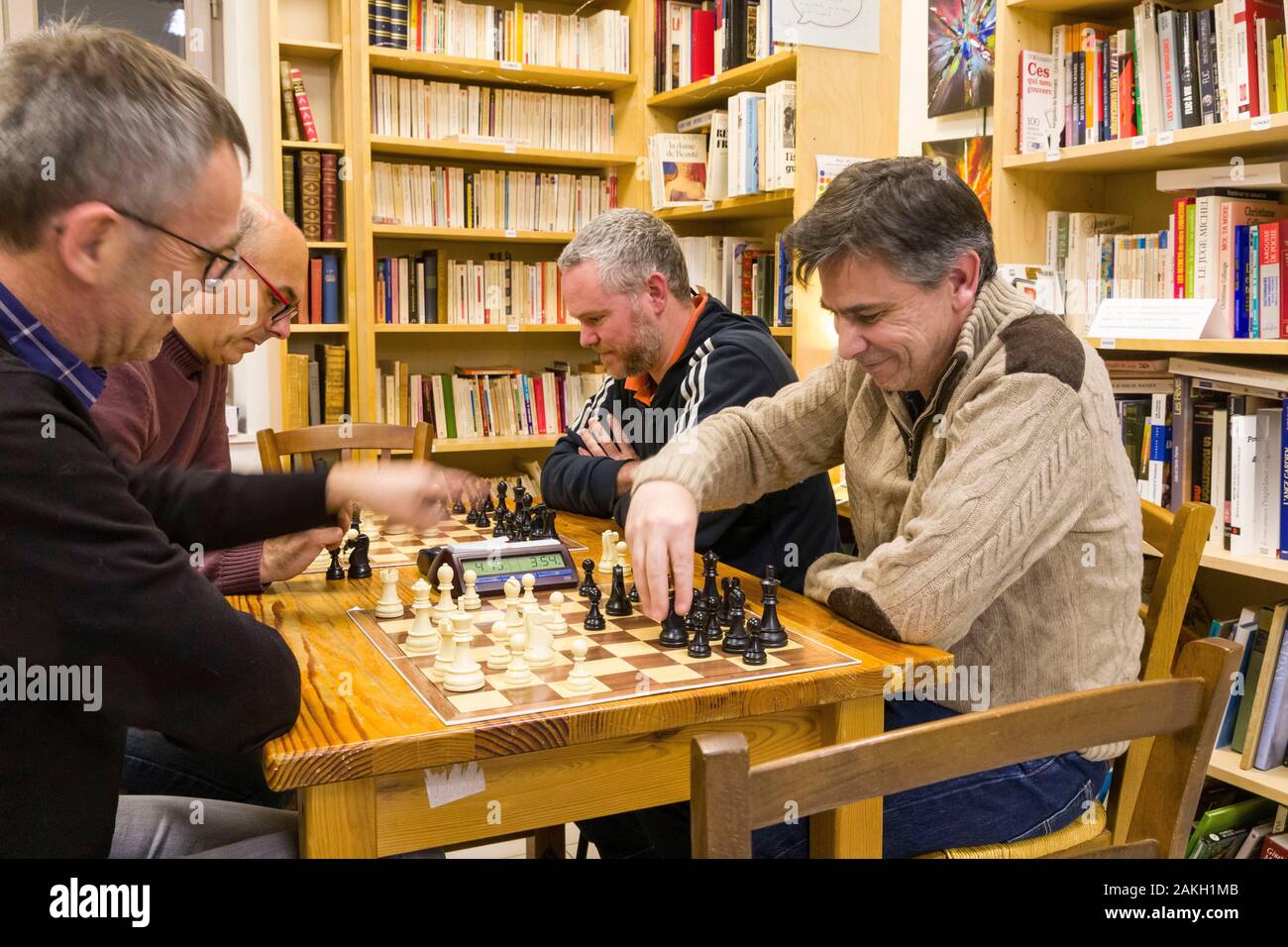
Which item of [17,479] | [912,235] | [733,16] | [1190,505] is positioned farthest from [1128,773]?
[733,16]

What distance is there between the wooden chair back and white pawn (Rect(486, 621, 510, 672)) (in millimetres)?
1101

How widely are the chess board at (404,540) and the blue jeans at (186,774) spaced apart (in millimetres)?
383

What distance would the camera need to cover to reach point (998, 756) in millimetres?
1019

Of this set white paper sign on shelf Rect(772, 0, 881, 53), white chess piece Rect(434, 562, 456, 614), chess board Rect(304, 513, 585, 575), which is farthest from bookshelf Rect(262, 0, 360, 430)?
white chess piece Rect(434, 562, 456, 614)

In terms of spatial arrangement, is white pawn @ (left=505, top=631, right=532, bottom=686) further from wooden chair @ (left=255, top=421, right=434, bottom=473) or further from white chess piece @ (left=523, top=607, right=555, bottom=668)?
wooden chair @ (left=255, top=421, right=434, bottom=473)

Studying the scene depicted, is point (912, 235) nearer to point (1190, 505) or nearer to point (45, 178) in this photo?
point (1190, 505)

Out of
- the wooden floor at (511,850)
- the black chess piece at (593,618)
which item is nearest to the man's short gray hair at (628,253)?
the black chess piece at (593,618)

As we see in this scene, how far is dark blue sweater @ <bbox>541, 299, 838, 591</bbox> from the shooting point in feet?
8.04

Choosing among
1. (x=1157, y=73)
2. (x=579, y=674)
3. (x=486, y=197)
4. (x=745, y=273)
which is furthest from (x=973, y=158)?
(x=579, y=674)

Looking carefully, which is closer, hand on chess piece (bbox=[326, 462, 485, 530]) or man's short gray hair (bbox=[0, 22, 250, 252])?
man's short gray hair (bbox=[0, 22, 250, 252])

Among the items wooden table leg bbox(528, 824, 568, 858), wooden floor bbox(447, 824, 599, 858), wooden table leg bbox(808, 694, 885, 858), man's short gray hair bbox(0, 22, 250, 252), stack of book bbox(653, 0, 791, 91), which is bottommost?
wooden floor bbox(447, 824, 599, 858)

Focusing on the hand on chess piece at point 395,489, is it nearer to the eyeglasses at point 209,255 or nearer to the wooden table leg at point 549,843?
the eyeglasses at point 209,255

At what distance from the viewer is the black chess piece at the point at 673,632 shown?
1.59 meters
